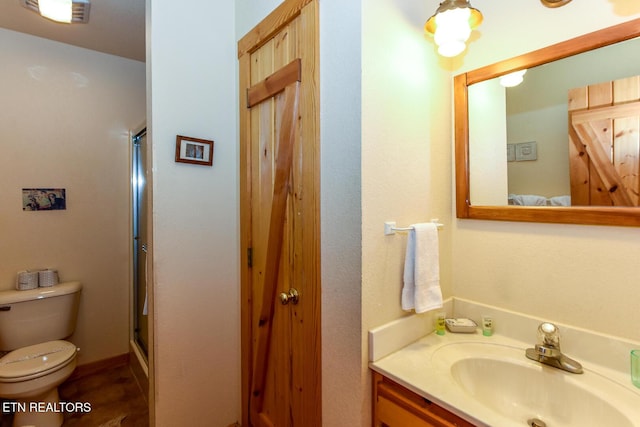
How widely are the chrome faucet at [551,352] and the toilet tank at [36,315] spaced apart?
8.78ft

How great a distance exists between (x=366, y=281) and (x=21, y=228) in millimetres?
2450

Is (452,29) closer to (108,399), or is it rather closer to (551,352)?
(551,352)

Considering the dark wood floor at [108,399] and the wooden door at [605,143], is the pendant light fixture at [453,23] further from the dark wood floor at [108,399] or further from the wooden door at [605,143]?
the dark wood floor at [108,399]

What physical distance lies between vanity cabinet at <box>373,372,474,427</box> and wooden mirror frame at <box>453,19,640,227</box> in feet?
2.49

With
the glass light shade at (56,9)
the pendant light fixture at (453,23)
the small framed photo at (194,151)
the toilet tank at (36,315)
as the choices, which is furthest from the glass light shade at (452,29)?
the toilet tank at (36,315)

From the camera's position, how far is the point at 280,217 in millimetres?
1349

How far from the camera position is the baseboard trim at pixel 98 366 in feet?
7.45

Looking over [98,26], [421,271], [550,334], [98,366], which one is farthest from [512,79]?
[98,366]

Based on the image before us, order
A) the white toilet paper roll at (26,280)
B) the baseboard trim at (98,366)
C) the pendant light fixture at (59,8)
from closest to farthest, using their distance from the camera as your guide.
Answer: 1. the pendant light fixture at (59,8)
2. the white toilet paper roll at (26,280)
3. the baseboard trim at (98,366)

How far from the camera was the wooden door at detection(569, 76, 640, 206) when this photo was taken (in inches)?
37.0

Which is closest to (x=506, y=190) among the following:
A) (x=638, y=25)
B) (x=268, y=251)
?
(x=638, y=25)

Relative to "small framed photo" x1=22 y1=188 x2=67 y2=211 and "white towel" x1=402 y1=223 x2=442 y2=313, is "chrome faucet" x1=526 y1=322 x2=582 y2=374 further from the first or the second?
"small framed photo" x1=22 y1=188 x2=67 y2=211

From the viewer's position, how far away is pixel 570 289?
1068mm

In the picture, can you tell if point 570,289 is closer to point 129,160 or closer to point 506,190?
point 506,190
